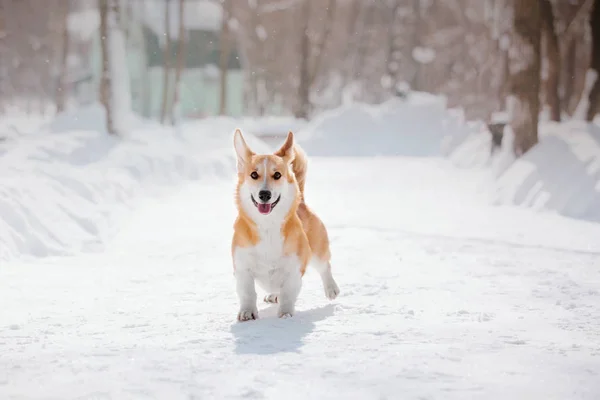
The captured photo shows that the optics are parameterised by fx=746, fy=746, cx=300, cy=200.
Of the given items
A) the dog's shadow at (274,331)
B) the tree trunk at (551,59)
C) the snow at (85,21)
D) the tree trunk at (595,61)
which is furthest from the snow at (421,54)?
the dog's shadow at (274,331)

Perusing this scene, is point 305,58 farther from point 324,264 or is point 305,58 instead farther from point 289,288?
point 289,288

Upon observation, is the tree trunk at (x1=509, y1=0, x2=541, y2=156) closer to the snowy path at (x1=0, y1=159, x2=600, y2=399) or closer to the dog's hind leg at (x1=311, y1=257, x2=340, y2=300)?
the snowy path at (x1=0, y1=159, x2=600, y2=399)

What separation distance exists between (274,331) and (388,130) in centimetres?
2398

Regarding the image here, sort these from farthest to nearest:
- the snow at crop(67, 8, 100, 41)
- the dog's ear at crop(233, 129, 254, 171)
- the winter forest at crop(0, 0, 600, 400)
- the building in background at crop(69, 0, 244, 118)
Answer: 1. the building in background at crop(69, 0, 244, 118)
2. the snow at crop(67, 8, 100, 41)
3. the dog's ear at crop(233, 129, 254, 171)
4. the winter forest at crop(0, 0, 600, 400)

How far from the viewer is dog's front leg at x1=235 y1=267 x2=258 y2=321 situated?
510 cm

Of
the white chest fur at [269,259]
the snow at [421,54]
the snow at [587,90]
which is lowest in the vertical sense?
the white chest fur at [269,259]

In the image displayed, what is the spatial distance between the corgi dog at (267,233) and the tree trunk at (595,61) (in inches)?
598

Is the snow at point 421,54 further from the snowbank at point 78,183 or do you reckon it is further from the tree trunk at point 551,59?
the tree trunk at point 551,59

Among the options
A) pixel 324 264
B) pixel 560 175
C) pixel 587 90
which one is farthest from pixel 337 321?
pixel 587 90

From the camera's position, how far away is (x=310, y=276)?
7.07 meters

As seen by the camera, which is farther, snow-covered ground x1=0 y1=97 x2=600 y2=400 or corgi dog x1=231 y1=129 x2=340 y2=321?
corgi dog x1=231 y1=129 x2=340 y2=321

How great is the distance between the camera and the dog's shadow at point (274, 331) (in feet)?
14.3

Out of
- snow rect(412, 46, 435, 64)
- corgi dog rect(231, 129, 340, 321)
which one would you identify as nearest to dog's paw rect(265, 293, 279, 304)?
corgi dog rect(231, 129, 340, 321)

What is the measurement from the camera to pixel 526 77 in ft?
45.2
